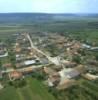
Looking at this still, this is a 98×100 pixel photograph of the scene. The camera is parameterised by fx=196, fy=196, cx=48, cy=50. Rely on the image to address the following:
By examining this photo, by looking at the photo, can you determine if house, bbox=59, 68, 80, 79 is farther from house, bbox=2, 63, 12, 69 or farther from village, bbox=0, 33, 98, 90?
house, bbox=2, 63, 12, 69

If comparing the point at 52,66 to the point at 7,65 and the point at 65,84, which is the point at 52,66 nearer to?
the point at 7,65

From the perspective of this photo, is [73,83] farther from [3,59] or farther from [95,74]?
[3,59]

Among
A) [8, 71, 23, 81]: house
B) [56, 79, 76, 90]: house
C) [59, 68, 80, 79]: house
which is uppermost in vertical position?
[56, 79, 76, 90]: house

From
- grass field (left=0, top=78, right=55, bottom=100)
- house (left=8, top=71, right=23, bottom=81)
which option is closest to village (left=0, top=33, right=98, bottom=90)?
house (left=8, top=71, right=23, bottom=81)

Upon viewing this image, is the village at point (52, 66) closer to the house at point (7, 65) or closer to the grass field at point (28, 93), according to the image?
the house at point (7, 65)

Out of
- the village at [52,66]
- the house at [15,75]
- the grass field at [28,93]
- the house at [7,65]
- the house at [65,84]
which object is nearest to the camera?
the grass field at [28,93]

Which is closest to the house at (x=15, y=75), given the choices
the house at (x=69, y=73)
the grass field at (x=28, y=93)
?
the grass field at (x=28, y=93)

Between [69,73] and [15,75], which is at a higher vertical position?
[69,73]

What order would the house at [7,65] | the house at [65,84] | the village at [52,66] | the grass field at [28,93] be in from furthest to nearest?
the house at [7,65] → the village at [52,66] → the house at [65,84] → the grass field at [28,93]

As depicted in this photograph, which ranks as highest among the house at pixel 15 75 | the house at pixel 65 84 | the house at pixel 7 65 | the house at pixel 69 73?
the house at pixel 65 84

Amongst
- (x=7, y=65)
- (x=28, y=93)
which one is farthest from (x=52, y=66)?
(x=28, y=93)
